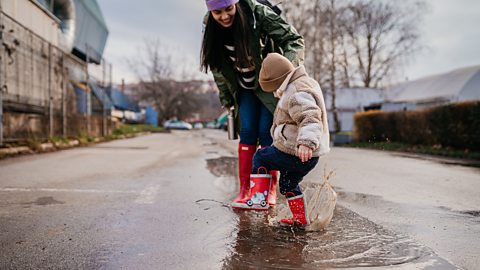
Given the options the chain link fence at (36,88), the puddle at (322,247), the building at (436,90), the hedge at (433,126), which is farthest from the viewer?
the building at (436,90)

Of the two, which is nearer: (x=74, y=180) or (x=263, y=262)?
(x=263, y=262)

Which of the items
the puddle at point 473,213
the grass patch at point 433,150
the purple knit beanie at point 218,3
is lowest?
the grass patch at point 433,150

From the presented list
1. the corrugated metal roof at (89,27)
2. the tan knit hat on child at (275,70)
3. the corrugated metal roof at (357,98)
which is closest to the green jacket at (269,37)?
the tan knit hat on child at (275,70)

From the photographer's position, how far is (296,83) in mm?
2354

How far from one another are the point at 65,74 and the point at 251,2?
906 cm

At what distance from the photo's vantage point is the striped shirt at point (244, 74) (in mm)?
3174

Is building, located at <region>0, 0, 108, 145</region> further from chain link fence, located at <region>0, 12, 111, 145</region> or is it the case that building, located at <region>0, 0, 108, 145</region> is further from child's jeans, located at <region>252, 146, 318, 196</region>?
child's jeans, located at <region>252, 146, 318, 196</region>

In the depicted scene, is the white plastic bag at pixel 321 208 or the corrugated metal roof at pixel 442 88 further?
the corrugated metal roof at pixel 442 88

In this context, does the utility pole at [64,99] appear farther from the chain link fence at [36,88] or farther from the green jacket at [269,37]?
the green jacket at [269,37]

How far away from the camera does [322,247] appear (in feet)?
6.45

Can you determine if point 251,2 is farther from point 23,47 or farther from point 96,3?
point 96,3

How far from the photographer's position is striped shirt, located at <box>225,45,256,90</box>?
3174mm

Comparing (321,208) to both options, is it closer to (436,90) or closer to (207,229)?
(207,229)

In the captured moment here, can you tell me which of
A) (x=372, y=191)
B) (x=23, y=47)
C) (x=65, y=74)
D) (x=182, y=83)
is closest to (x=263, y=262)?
(x=372, y=191)
